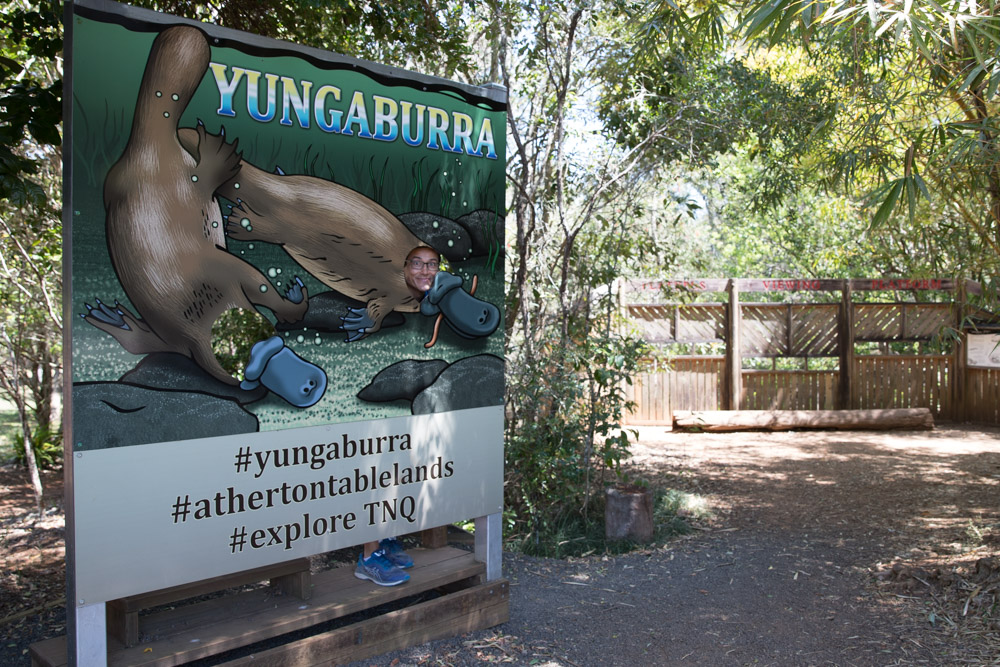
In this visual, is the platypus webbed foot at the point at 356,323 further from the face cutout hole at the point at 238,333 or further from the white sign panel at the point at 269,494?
the face cutout hole at the point at 238,333

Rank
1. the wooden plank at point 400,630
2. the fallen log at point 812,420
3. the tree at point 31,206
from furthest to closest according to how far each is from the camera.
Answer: the fallen log at point 812,420 < the tree at point 31,206 < the wooden plank at point 400,630

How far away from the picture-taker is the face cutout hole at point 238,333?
17.6ft

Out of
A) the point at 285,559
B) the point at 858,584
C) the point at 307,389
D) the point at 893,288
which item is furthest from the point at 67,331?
the point at 893,288

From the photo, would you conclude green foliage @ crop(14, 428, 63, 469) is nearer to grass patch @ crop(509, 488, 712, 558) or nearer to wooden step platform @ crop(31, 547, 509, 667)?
grass patch @ crop(509, 488, 712, 558)

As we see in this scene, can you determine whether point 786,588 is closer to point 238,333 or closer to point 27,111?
point 238,333

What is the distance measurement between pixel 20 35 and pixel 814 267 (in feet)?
40.8

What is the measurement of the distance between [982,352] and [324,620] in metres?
10.4

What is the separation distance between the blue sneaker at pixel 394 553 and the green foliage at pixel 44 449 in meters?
5.50

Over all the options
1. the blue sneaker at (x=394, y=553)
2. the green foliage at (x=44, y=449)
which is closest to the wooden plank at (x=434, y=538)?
the blue sneaker at (x=394, y=553)

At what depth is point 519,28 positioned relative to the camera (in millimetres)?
6188

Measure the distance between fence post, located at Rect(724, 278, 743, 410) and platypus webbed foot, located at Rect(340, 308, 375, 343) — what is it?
7989 mm

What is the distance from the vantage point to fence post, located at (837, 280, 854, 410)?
10.9m

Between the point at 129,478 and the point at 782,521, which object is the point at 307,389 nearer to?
the point at 129,478

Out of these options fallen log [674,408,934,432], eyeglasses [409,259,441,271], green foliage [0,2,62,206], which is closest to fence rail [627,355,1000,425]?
fallen log [674,408,934,432]
